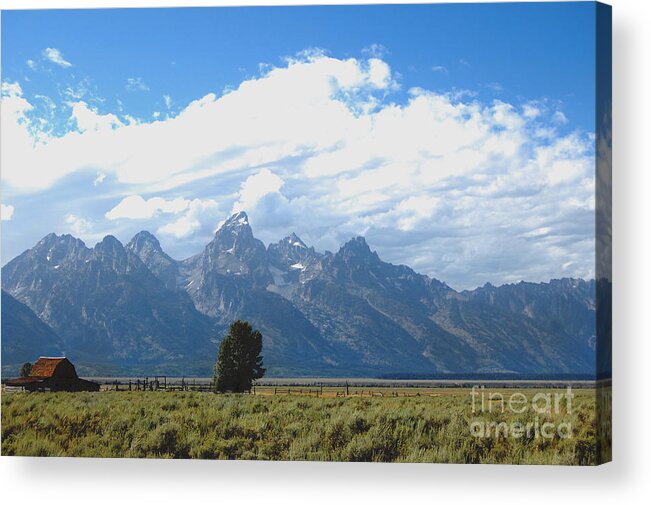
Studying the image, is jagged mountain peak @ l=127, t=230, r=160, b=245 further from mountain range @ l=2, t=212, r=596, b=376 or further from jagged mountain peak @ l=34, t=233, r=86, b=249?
jagged mountain peak @ l=34, t=233, r=86, b=249

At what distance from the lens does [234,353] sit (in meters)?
19.5

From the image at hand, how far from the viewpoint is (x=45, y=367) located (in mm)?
18141

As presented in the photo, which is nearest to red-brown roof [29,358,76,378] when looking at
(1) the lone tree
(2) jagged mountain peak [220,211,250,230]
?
(1) the lone tree

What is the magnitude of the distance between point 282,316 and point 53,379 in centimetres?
2789

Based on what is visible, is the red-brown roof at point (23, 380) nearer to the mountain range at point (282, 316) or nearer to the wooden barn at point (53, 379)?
the wooden barn at point (53, 379)

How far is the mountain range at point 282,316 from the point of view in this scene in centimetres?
1878

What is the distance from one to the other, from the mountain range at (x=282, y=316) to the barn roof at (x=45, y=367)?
214 mm

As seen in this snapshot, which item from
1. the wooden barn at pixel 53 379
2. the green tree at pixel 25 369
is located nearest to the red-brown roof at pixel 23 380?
the wooden barn at pixel 53 379

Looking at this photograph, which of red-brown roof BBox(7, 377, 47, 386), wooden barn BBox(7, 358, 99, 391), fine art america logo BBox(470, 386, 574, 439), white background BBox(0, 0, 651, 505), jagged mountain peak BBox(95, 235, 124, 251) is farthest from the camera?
jagged mountain peak BBox(95, 235, 124, 251)

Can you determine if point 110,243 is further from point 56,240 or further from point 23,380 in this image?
point 23,380

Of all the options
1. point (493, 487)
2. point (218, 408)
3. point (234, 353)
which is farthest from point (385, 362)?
point (493, 487)

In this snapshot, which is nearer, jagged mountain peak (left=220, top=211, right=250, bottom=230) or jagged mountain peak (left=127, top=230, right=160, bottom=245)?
jagged mountain peak (left=220, top=211, right=250, bottom=230)

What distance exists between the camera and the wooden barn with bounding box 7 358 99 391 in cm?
1769

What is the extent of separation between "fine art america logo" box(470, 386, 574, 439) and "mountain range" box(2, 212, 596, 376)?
2.31 ft
